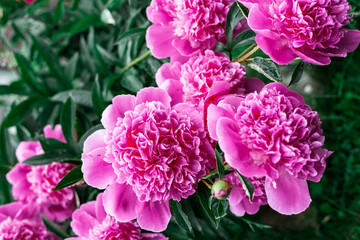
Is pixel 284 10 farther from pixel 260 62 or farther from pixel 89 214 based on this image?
pixel 89 214

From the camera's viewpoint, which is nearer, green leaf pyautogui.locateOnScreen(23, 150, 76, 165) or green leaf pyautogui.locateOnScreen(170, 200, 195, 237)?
green leaf pyautogui.locateOnScreen(170, 200, 195, 237)

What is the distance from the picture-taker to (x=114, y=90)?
28.7 inches

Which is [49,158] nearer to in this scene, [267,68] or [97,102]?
[97,102]

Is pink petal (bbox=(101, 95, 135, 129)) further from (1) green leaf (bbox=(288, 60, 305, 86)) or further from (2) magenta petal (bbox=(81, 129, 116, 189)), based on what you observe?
(1) green leaf (bbox=(288, 60, 305, 86))

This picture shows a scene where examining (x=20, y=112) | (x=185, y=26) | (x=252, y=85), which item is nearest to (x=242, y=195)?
(x=252, y=85)

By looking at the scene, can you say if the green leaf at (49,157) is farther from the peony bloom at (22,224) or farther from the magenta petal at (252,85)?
the magenta petal at (252,85)

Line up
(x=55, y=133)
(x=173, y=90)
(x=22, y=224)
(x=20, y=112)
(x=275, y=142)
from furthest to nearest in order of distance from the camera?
(x=20, y=112), (x=55, y=133), (x=22, y=224), (x=173, y=90), (x=275, y=142)

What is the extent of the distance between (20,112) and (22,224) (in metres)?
Result: 0.33

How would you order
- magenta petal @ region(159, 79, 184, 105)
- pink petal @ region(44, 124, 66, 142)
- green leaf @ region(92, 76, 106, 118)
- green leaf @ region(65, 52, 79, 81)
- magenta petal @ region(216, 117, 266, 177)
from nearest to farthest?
magenta petal @ region(216, 117, 266, 177), magenta petal @ region(159, 79, 184, 105), green leaf @ region(92, 76, 106, 118), pink petal @ region(44, 124, 66, 142), green leaf @ region(65, 52, 79, 81)

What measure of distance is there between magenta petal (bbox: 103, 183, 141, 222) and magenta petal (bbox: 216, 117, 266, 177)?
15 centimetres

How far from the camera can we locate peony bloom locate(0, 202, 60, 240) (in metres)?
0.57

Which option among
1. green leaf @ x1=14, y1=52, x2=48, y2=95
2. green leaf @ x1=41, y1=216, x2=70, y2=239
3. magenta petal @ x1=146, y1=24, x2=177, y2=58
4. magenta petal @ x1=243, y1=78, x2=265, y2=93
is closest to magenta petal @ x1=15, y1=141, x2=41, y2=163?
green leaf @ x1=41, y1=216, x2=70, y2=239

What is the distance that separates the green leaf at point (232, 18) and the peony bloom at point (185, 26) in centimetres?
1

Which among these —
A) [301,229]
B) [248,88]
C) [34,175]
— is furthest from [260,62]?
[301,229]
